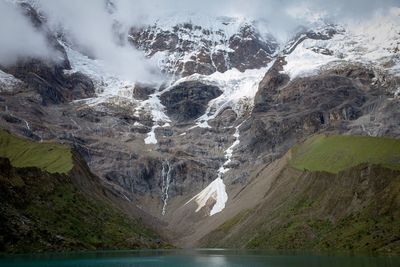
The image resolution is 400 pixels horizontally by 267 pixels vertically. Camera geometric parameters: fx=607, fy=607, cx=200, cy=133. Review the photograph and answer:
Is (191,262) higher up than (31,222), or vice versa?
(31,222)

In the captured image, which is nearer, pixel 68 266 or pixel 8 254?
pixel 68 266

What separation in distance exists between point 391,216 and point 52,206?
107 metres

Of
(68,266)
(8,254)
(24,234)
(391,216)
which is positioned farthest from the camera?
(391,216)

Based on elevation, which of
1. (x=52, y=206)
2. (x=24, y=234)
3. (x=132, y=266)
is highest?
(x=52, y=206)

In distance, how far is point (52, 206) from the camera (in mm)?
198250

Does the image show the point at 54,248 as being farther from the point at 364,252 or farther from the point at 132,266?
the point at 364,252

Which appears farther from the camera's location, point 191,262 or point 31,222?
point 31,222

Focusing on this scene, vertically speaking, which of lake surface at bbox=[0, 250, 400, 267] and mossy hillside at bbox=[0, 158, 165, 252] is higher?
mossy hillside at bbox=[0, 158, 165, 252]

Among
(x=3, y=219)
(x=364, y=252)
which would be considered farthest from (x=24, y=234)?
(x=364, y=252)

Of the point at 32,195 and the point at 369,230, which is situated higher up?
the point at 32,195

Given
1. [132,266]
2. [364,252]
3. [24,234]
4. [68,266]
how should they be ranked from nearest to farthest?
[68,266] < [132,266] < [24,234] < [364,252]

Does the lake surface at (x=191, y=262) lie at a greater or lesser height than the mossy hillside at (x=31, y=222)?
lesser

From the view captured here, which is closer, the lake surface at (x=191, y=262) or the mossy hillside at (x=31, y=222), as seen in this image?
the lake surface at (x=191, y=262)

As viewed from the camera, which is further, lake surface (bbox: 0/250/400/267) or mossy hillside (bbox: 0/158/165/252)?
mossy hillside (bbox: 0/158/165/252)
